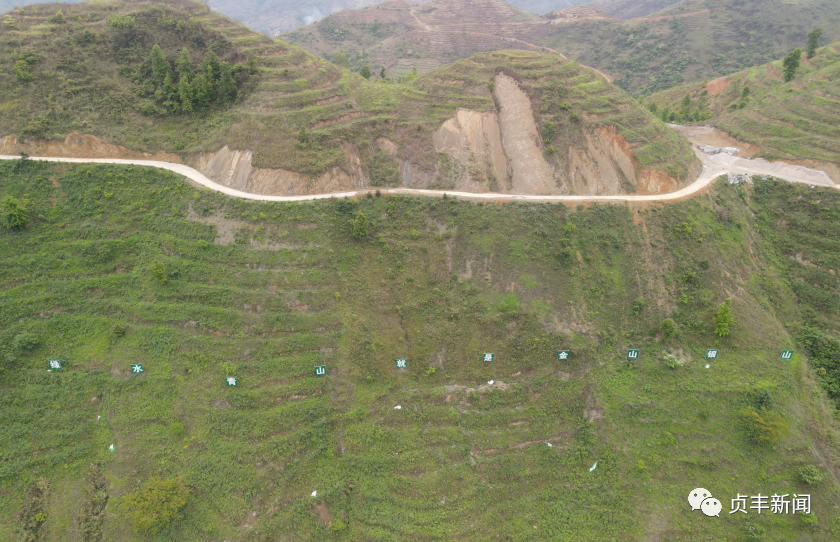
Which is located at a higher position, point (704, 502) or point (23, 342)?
point (23, 342)

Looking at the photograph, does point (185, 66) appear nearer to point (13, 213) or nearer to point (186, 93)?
point (186, 93)

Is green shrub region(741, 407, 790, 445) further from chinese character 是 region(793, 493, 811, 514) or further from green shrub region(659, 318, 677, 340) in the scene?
green shrub region(659, 318, 677, 340)

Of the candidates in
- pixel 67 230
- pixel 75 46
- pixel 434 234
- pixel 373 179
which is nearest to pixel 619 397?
pixel 434 234

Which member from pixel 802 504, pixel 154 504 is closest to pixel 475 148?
pixel 802 504

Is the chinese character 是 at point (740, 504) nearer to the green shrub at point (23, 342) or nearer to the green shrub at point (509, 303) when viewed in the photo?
the green shrub at point (509, 303)

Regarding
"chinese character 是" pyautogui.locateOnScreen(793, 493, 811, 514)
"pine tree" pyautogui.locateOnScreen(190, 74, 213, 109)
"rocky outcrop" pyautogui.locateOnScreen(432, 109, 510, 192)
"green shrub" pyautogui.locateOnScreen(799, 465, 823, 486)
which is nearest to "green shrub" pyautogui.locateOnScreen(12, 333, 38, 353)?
"pine tree" pyautogui.locateOnScreen(190, 74, 213, 109)

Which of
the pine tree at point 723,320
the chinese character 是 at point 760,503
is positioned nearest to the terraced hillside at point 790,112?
the pine tree at point 723,320
